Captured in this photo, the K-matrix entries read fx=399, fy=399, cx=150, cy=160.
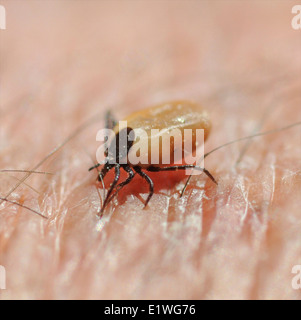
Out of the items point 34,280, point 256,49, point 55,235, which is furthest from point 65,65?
point 34,280

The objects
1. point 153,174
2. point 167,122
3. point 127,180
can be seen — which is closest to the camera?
point 127,180

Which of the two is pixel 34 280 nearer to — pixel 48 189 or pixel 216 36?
pixel 48 189

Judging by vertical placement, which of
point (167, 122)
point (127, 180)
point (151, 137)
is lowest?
point (127, 180)

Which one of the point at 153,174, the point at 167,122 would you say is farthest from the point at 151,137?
the point at 153,174

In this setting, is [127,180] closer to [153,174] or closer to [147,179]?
[147,179]

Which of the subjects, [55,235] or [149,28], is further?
[149,28]

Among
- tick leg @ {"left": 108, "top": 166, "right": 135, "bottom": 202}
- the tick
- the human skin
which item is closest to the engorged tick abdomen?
the tick
